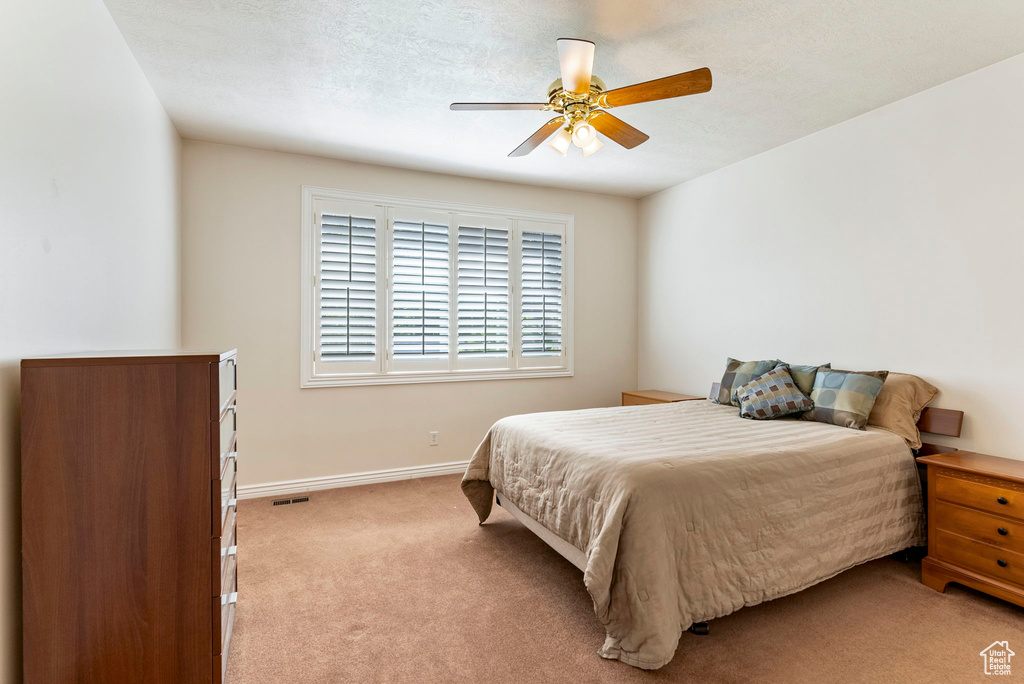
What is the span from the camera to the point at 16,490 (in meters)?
1.44

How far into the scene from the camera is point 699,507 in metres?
2.00

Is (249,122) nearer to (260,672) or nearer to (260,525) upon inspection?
(260,525)

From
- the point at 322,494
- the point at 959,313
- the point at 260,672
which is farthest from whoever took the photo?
the point at 322,494

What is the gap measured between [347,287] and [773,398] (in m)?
3.21

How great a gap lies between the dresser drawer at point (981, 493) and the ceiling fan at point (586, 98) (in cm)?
214

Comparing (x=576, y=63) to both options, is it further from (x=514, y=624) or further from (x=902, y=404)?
(x=902, y=404)

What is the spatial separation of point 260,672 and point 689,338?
408cm

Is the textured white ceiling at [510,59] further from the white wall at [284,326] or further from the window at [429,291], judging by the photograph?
the window at [429,291]

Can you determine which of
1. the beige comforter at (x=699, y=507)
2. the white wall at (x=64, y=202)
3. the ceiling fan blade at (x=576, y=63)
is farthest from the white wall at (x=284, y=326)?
the ceiling fan blade at (x=576, y=63)

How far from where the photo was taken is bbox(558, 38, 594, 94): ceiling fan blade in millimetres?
2078

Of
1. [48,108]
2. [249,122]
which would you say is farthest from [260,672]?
[249,122]

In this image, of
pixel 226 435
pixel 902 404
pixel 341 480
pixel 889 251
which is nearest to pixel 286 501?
pixel 341 480

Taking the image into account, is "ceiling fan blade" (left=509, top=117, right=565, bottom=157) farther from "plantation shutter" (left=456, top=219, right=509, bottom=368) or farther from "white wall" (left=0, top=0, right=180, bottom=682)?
"white wall" (left=0, top=0, right=180, bottom=682)

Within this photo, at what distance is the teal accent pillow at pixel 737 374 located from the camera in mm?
3604
